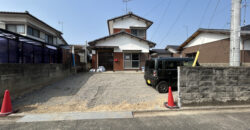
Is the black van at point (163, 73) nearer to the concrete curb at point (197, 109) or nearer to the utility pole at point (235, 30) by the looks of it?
the utility pole at point (235, 30)

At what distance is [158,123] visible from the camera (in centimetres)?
272

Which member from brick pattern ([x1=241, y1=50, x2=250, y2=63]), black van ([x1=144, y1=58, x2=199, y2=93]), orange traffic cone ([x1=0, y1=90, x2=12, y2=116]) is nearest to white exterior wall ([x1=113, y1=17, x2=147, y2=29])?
brick pattern ([x1=241, y1=50, x2=250, y2=63])

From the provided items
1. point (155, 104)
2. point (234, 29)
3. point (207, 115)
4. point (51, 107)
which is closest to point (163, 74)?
point (155, 104)

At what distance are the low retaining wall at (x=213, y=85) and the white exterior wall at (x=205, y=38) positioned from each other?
7469mm

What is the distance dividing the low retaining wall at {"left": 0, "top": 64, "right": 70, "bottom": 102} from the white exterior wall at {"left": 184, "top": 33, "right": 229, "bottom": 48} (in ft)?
45.5

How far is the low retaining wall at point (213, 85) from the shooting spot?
11.9 feet

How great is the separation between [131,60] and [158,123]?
393 inches

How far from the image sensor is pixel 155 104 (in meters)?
3.88

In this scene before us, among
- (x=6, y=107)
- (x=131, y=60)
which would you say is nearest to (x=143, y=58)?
(x=131, y=60)

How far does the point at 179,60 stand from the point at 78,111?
508 centimetres

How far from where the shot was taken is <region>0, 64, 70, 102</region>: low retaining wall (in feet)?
13.2

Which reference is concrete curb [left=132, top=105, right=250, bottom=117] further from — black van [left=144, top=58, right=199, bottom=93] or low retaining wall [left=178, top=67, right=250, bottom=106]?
black van [left=144, top=58, right=199, bottom=93]

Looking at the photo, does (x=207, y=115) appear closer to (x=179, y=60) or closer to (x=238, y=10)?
(x=179, y=60)

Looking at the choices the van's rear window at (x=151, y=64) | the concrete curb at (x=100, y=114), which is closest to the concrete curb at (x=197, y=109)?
the concrete curb at (x=100, y=114)
